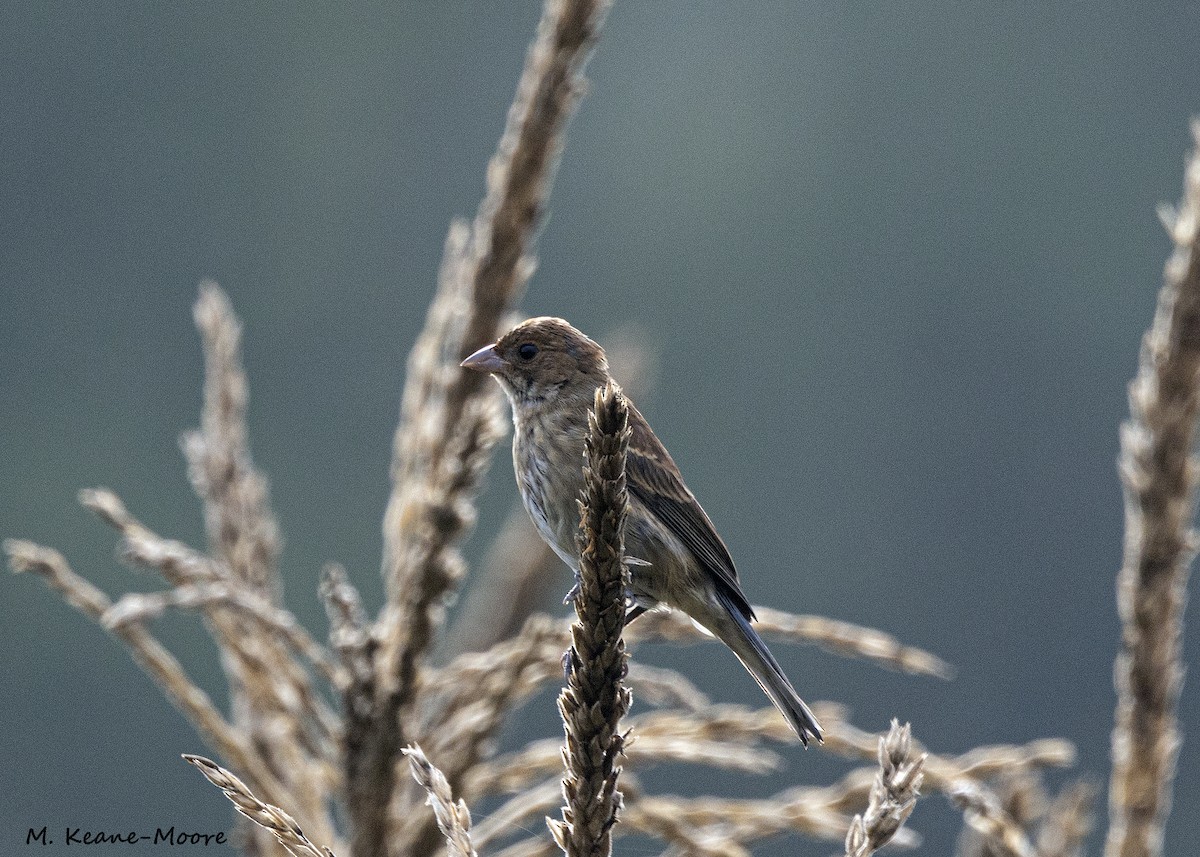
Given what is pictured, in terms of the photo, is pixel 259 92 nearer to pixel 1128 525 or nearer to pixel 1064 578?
pixel 1064 578

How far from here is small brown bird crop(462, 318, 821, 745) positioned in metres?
2.90

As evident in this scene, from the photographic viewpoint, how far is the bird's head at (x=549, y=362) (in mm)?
3113

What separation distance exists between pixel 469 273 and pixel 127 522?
747 mm

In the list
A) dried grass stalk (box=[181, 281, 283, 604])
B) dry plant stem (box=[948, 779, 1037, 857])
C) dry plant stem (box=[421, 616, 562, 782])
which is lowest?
dry plant stem (box=[948, 779, 1037, 857])

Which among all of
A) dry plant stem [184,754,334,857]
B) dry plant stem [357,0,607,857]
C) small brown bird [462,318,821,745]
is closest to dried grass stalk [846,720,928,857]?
dry plant stem [184,754,334,857]

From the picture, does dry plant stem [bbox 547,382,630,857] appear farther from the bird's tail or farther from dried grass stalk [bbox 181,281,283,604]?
dried grass stalk [bbox 181,281,283,604]

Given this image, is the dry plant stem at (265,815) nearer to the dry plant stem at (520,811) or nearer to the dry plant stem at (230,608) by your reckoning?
the dry plant stem at (230,608)

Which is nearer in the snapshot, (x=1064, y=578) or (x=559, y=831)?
(x=559, y=831)

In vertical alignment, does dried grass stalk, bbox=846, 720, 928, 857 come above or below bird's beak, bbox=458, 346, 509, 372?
below

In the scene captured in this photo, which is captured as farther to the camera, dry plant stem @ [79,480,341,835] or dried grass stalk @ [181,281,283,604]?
dried grass stalk @ [181,281,283,604]

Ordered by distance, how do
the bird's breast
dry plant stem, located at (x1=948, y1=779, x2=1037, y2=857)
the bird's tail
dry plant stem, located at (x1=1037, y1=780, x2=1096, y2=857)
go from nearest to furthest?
dry plant stem, located at (x1=948, y1=779, x2=1037, y2=857)
dry plant stem, located at (x1=1037, y1=780, x2=1096, y2=857)
the bird's tail
the bird's breast

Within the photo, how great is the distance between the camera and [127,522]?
2.35 metres

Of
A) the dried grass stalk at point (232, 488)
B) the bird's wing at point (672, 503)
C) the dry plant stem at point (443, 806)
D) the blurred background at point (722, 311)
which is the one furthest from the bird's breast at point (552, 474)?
Answer: the blurred background at point (722, 311)

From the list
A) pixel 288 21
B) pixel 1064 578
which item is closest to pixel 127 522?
pixel 1064 578
